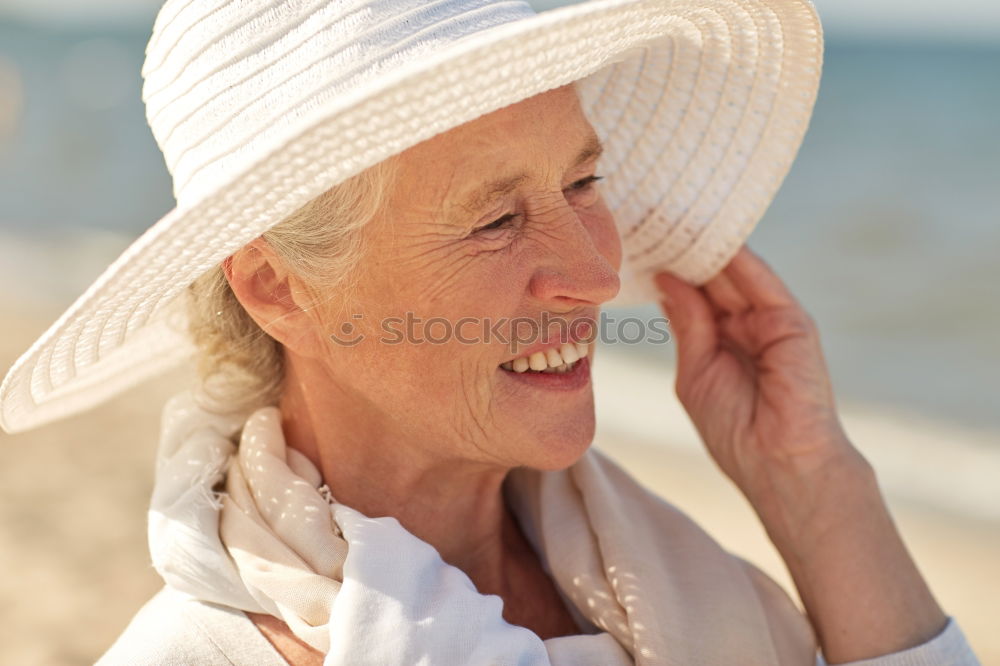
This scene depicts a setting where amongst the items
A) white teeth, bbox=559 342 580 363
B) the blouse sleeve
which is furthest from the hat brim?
the blouse sleeve

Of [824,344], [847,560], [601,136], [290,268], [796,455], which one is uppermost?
[824,344]

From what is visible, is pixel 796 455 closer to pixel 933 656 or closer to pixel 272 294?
pixel 933 656

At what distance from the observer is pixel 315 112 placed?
163 centimetres

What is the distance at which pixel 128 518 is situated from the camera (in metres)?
5.02

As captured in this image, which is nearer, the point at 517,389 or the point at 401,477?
the point at 517,389

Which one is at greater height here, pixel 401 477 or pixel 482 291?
pixel 482 291

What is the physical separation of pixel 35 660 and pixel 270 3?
3.07 meters

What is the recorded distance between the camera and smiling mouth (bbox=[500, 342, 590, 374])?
209 centimetres

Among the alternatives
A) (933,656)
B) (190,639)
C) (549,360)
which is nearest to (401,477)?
(549,360)

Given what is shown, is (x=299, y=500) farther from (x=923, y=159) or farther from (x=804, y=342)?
(x=923, y=159)

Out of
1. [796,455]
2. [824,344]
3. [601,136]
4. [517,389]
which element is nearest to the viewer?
[517,389]

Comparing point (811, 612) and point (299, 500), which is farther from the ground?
point (299, 500)

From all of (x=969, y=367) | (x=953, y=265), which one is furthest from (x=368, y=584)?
(x=953, y=265)

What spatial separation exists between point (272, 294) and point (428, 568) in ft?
2.01
